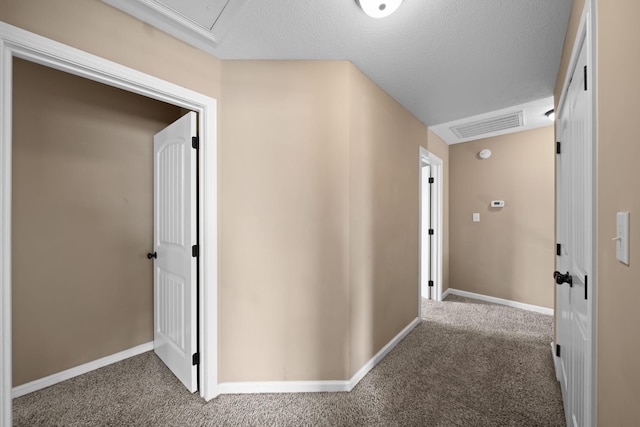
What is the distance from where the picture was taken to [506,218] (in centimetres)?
363

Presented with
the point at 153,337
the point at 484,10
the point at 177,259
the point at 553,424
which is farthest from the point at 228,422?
the point at 484,10

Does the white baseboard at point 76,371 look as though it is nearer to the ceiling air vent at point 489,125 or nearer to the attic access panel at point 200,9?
the attic access panel at point 200,9

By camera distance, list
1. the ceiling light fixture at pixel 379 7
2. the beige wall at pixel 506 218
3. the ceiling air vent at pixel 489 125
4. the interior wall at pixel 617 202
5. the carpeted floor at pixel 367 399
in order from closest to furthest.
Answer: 1. the interior wall at pixel 617 202
2. the ceiling light fixture at pixel 379 7
3. the carpeted floor at pixel 367 399
4. the ceiling air vent at pixel 489 125
5. the beige wall at pixel 506 218

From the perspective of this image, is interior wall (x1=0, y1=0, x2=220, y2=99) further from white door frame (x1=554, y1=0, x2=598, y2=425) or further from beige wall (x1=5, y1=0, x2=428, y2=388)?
white door frame (x1=554, y1=0, x2=598, y2=425)

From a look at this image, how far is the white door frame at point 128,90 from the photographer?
1100mm

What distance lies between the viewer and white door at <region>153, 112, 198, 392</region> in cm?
187

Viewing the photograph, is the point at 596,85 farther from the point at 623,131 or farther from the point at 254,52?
the point at 254,52

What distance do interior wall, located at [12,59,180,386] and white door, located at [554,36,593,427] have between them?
9.92ft

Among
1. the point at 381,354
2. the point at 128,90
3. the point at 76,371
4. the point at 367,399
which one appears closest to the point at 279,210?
the point at 128,90

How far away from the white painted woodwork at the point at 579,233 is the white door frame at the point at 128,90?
192 centimetres

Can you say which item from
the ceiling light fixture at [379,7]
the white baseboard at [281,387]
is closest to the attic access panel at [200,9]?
the ceiling light fixture at [379,7]

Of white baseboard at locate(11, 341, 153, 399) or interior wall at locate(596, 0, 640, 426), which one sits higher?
interior wall at locate(596, 0, 640, 426)

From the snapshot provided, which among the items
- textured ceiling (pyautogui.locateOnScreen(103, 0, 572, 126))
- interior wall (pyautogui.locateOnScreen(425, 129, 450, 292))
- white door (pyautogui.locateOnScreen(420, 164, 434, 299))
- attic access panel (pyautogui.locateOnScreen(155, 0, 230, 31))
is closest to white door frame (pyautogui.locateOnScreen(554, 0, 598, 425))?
textured ceiling (pyautogui.locateOnScreen(103, 0, 572, 126))

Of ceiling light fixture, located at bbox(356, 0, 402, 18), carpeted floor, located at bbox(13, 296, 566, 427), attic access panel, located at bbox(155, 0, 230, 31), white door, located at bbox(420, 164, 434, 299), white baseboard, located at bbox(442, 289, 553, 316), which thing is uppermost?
attic access panel, located at bbox(155, 0, 230, 31)
